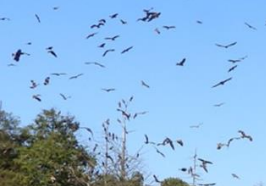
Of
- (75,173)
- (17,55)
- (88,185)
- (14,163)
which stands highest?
(17,55)

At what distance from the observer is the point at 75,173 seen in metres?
34.3

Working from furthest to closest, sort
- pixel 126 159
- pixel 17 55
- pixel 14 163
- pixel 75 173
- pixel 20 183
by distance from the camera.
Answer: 1. pixel 14 163
2. pixel 20 183
3. pixel 75 173
4. pixel 126 159
5. pixel 17 55

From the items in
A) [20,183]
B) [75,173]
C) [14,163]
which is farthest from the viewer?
[14,163]

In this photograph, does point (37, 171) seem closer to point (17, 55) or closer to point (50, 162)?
point (50, 162)

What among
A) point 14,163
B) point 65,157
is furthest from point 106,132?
point 14,163

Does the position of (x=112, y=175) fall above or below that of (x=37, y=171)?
above

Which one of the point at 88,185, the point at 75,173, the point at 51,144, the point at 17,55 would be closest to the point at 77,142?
the point at 51,144

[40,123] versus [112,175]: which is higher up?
[112,175]

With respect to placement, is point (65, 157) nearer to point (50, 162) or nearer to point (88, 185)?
point (50, 162)

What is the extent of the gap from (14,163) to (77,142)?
19.8ft

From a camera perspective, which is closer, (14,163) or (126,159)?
(126,159)

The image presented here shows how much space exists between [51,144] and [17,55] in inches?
1746

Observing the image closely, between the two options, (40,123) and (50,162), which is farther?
(40,123)

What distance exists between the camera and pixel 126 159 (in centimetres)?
2838
